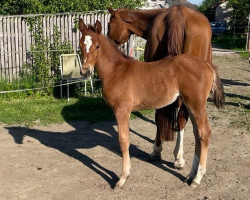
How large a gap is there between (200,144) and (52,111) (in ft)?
14.4

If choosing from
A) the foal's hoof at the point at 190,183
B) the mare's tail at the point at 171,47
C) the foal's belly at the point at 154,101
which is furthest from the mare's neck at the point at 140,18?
the foal's hoof at the point at 190,183

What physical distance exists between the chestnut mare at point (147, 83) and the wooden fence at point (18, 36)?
5841mm

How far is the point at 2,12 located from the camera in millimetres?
11125

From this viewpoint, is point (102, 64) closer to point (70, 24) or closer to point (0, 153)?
point (0, 153)

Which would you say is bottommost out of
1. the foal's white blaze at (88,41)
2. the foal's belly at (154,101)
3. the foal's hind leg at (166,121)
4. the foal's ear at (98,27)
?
the foal's hind leg at (166,121)

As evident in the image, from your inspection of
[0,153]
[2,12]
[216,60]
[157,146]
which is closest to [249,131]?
[157,146]

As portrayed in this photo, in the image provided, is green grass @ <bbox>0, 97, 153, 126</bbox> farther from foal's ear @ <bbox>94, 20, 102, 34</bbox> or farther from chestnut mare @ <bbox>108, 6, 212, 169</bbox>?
foal's ear @ <bbox>94, 20, 102, 34</bbox>

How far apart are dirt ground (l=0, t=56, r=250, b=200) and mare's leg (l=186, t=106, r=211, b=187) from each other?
14 cm

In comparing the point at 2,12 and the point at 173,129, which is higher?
the point at 2,12

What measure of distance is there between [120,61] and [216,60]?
545 inches

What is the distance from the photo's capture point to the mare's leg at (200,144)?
423 cm

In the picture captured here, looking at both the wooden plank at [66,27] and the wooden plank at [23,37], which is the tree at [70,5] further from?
the wooden plank at [23,37]

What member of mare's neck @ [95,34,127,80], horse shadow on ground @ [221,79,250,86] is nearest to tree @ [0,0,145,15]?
horse shadow on ground @ [221,79,250,86]

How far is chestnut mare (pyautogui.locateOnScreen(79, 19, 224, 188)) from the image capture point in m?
4.12
